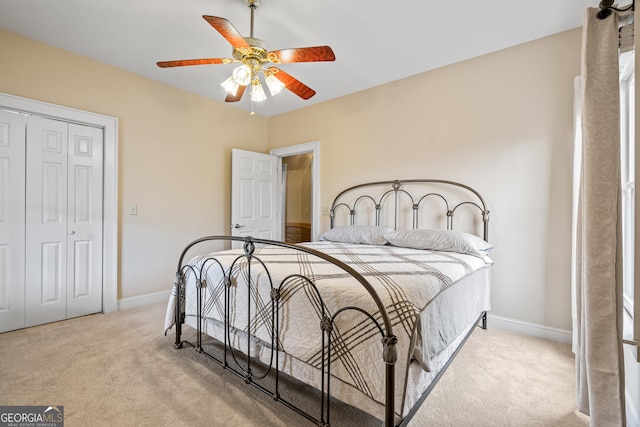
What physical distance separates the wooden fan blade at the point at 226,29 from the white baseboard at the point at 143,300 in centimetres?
285

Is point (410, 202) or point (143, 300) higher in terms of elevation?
point (410, 202)

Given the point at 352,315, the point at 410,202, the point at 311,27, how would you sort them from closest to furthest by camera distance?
the point at 352,315 → the point at 311,27 → the point at 410,202

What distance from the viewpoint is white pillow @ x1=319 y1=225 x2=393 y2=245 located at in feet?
9.52

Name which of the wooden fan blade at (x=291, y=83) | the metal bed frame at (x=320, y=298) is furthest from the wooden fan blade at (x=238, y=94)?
the metal bed frame at (x=320, y=298)

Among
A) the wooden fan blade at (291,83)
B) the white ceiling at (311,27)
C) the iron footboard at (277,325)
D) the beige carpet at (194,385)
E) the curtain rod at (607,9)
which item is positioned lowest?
the beige carpet at (194,385)

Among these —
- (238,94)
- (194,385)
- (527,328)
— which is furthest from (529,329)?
(238,94)

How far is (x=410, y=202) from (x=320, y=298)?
7.18 feet

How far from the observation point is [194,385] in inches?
67.7

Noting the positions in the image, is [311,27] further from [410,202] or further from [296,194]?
[296,194]

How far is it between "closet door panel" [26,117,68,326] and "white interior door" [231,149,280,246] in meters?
1.72

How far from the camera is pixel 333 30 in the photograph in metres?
2.40

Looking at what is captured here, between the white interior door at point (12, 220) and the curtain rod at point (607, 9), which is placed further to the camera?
the white interior door at point (12, 220)

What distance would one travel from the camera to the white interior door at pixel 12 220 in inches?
96.2

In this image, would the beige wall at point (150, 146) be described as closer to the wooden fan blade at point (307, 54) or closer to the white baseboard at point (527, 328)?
the white baseboard at point (527, 328)
